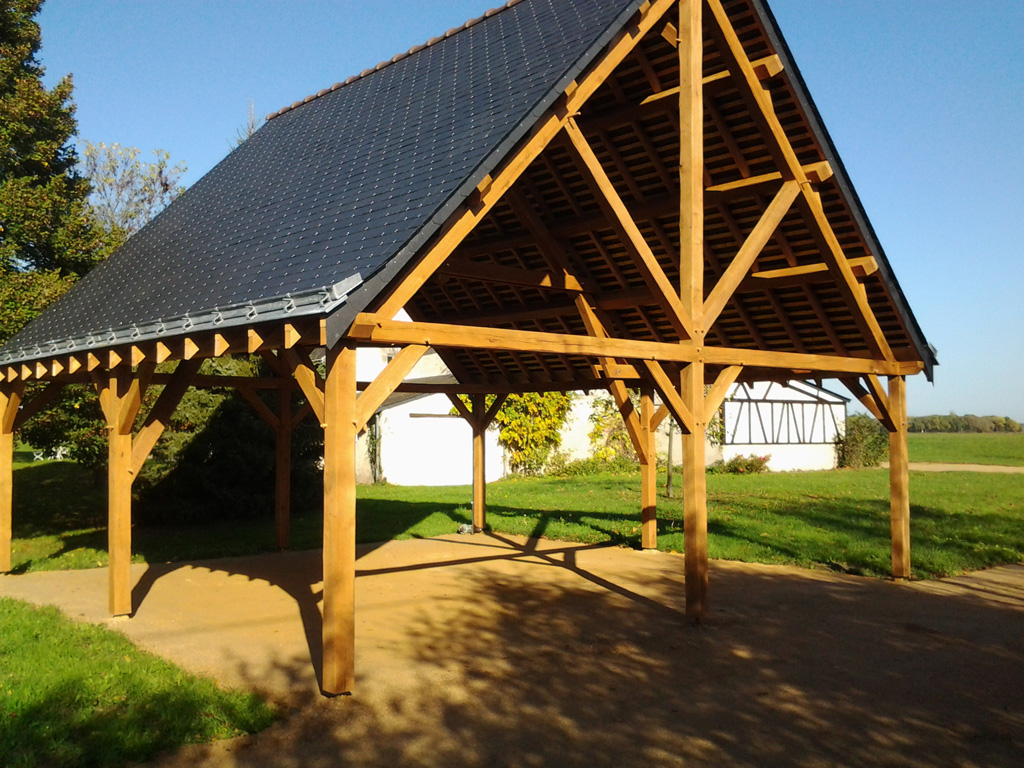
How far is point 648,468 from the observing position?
1274 cm

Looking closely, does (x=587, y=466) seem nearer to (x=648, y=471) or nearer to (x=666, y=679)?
(x=648, y=471)

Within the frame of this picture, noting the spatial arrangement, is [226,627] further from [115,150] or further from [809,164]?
[115,150]

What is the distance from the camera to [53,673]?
20.7ft

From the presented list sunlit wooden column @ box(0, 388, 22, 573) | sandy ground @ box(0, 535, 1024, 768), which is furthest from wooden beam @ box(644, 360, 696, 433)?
sunlit wooden column @ box(0, 388, 22, 573)

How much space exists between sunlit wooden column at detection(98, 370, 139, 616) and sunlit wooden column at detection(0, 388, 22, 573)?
3323 mm

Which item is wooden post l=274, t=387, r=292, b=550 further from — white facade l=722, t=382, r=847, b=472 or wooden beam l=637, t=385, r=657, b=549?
white facade l=722, t=382, r=847, b=472

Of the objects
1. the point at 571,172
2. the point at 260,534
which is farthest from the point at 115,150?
the point at 571,172

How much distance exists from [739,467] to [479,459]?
58.9 feet

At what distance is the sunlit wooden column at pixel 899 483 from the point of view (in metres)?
10.6

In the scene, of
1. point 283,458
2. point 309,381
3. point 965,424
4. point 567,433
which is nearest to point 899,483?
point 309,381

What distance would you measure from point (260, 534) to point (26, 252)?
5912 millimetres

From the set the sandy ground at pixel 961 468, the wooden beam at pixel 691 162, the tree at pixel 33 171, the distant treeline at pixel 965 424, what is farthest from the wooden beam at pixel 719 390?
the distant treeline at pixel 965 424

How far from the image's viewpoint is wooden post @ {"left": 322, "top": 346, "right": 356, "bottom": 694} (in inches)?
232

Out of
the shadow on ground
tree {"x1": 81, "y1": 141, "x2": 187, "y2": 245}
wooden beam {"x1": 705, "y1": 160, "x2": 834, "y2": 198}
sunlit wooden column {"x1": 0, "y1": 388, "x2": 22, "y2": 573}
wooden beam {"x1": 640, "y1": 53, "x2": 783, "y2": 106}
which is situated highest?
tree {"x1": 81, "y1": 141, "x2": 187, "y2": 245}
